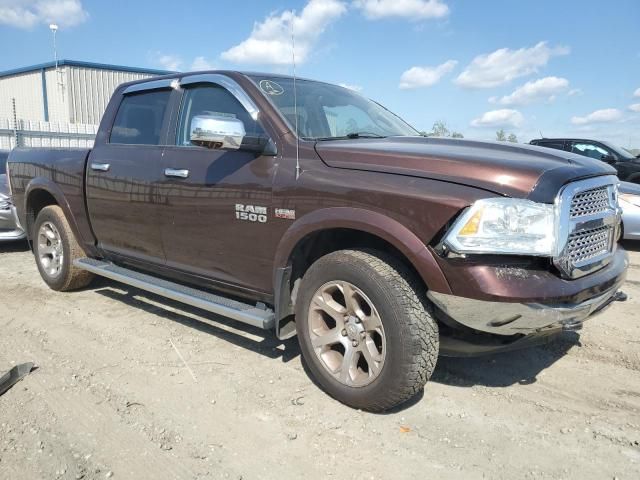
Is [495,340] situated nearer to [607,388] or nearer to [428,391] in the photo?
[428,391]

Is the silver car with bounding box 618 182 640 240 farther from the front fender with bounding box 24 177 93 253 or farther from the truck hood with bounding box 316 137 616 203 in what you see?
the front fender with bounding box 24 177 93 253

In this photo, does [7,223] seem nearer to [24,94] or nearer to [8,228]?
[8,228]

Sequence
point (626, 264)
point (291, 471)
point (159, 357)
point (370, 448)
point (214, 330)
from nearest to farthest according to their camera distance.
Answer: point (291, 471)
point (370, 448)
point (626, 264)
point (159, 357)
point (214, 330)

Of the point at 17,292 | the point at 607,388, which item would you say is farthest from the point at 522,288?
the point at 17,292

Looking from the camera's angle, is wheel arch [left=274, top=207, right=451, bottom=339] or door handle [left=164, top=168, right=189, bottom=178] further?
door handle [left=164, top=168, right=189, bottom=178]

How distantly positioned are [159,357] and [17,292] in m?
2.61

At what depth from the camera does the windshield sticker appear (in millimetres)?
3637

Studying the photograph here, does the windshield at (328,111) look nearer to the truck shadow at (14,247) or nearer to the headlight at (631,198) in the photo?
the headlight at (631,198)

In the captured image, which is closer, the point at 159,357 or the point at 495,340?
the point at 495,340

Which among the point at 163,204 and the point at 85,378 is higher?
the point at 163,204

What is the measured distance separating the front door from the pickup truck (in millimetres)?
11

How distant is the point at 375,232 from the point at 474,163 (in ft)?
2.01

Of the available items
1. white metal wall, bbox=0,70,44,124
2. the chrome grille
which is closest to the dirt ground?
the chrome grille

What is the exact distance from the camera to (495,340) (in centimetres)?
283
